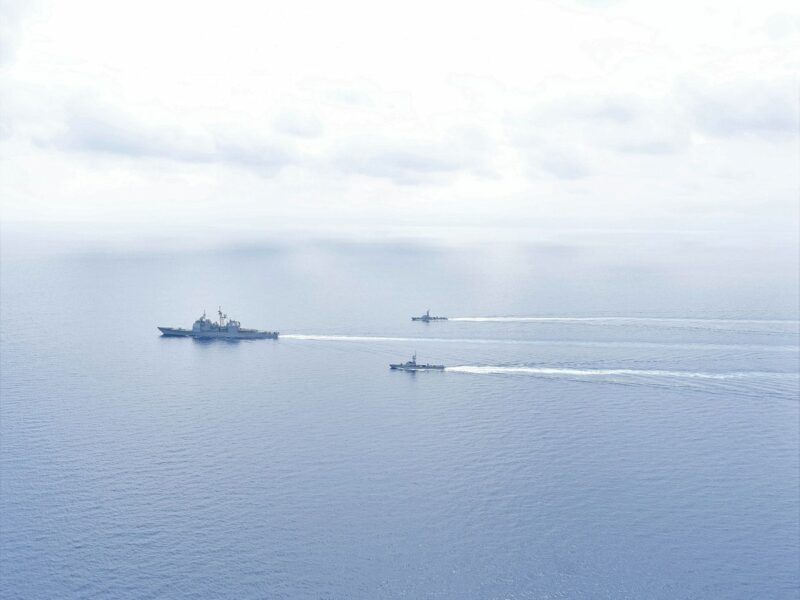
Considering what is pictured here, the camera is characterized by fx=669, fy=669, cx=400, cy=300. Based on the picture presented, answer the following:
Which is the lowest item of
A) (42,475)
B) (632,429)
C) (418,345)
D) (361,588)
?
(361,588)

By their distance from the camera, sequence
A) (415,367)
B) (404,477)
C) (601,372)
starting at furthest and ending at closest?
1. (415,367)
2. (601,372)
3. (404,477)

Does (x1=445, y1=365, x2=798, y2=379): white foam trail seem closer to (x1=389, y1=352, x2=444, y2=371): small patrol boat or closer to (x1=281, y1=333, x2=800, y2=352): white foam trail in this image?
(x1=389, y1=352, x2=444, y2=371): small patrol boat

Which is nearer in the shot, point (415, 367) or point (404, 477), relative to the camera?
point (404, 477)

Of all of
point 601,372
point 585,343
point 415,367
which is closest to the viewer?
point 601,372

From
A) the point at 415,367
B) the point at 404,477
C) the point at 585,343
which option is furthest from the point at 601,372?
the point at 404,477

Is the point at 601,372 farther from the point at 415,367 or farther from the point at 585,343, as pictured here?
the point at 415,367

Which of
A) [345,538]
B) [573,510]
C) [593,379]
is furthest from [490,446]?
[593,379]

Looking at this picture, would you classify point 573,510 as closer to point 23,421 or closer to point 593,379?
point 593,379
